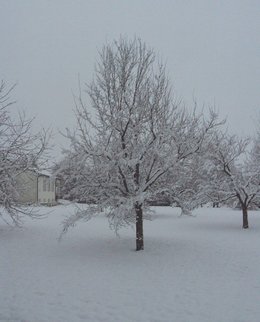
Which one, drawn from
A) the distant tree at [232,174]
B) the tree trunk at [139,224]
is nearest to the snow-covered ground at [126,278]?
the tree trunk at [139,224]

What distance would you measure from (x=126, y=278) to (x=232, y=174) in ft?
45.2

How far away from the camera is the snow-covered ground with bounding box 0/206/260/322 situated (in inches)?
307

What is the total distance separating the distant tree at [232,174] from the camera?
22.4m

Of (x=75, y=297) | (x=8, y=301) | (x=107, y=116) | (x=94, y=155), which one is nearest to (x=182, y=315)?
(x=75, y=297)

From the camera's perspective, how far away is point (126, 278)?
35.4 feet

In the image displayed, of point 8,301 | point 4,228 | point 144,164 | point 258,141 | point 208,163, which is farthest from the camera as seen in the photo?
point 258,141

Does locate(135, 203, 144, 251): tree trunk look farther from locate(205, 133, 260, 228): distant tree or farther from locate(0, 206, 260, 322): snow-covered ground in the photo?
locate(205, 133, 260, 228): distant tree

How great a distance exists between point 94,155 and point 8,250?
4.95m

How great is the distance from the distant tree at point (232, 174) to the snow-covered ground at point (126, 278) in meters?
4.35

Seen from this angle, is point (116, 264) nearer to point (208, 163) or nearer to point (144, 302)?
point (144, 302)

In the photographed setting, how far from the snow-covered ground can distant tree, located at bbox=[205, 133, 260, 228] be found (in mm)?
4348

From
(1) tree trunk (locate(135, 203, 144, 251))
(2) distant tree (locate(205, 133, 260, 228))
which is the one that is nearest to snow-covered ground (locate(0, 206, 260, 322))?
(1) tree trunk (locate(135, 203, 144, 251))

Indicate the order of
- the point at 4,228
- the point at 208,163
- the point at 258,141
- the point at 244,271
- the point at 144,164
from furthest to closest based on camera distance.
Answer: the point at 258,141 → the point at 208,163 → the point at 4,228 → the point at 144,164 → the point at 244,271

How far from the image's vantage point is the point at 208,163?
22.2 metres
